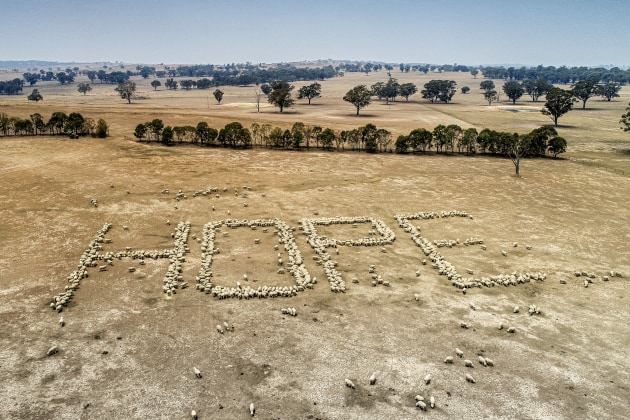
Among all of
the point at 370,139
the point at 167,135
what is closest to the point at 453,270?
the point at 370,139

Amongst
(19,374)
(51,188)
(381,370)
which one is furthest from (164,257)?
(51,188)

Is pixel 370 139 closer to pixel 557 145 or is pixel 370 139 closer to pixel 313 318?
pixel 557 145

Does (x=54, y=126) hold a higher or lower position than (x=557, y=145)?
higher

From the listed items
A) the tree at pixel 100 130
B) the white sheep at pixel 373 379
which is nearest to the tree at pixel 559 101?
the tree at pixel 100 130

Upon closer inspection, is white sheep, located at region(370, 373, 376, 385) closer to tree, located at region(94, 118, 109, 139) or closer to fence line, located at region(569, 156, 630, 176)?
fence line, located at region(569, 156, 630, 176)

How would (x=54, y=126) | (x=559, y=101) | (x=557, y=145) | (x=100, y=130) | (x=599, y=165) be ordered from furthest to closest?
(x=559, y=101)
(x=54, y=126)
(x=100, y=130)
(x=557, y=145)
(x=599, y=165)

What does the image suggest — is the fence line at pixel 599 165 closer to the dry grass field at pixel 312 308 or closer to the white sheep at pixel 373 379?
the dry grass field at pixel 312 308

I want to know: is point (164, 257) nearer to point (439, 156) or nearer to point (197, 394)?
point (197, 394)
